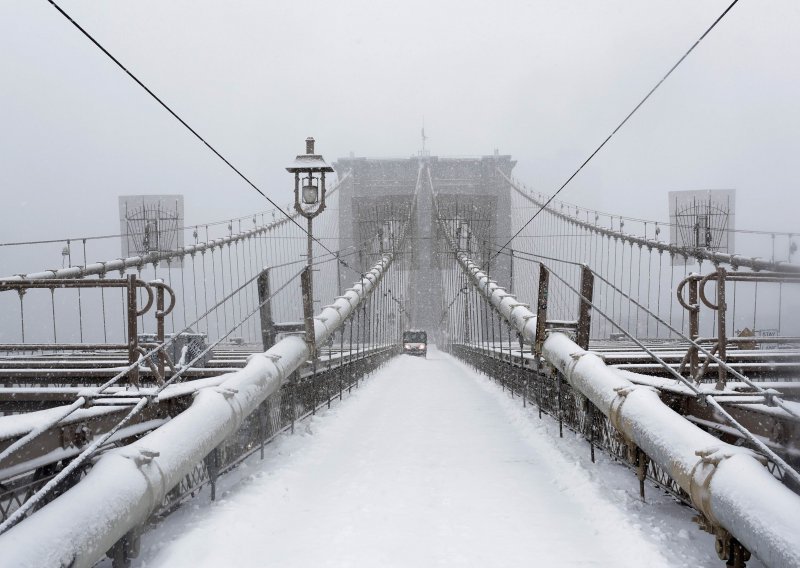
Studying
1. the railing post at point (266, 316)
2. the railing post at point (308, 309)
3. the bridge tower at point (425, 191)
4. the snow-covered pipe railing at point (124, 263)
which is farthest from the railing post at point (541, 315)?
the bridge tower at point (425, 191)

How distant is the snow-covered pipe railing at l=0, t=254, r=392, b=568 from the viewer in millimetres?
2619

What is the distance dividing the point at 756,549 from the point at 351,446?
4.26 m

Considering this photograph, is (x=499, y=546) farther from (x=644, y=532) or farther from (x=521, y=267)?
(x=521, y=267)

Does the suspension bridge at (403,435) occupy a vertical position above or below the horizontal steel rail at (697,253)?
below

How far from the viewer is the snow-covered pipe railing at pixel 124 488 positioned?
103 inches

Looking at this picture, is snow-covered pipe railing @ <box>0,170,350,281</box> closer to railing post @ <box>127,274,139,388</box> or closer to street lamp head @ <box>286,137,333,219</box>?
street lamp head @ <box>286,137,333,219</box>

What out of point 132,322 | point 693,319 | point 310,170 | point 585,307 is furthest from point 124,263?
point 693,319

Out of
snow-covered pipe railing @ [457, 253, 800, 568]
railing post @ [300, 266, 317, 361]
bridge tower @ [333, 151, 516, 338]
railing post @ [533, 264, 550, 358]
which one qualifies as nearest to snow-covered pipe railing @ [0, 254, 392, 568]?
railing post @ [300, 266, 317, 361]

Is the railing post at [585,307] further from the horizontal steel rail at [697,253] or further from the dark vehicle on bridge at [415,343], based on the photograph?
the dark vehicle on bridge at [415,343]

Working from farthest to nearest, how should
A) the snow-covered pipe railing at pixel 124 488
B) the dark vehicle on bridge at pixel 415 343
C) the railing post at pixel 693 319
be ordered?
the dark vehicle on bridge at pixel 415 343, the railing post at pixel 693 319, the snow-covered pipe railing at pixel 124 488

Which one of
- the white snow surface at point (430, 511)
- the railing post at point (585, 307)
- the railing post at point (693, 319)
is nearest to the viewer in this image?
the white snow surface at point (430, 511)

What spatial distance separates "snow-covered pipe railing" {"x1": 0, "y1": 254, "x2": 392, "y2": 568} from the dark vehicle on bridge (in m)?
37.1

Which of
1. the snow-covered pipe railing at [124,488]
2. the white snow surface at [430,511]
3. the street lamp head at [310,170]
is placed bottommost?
the white snow surface at [430,511]

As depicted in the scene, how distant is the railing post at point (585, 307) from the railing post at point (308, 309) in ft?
9.61
